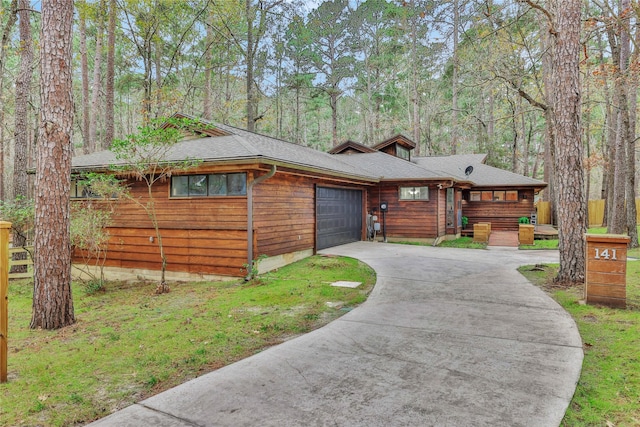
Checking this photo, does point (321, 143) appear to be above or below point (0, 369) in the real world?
above

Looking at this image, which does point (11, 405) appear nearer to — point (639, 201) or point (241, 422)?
point (241, 422)

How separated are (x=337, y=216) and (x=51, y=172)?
8.41 meters

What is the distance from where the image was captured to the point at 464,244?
45.2 feet

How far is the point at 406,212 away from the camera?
13.9 m

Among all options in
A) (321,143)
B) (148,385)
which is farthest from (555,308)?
(321,143)

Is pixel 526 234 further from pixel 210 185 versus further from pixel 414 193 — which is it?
pixel 210 185

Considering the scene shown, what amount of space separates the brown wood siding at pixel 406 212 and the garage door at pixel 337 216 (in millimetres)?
1077

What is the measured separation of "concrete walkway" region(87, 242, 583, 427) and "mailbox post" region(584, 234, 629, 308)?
26.0 inches

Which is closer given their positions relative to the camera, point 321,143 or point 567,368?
point 567,368

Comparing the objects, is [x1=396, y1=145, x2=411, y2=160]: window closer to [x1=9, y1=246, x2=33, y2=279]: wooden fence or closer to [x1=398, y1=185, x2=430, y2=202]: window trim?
[x1=398, y1=185, x2=430, y2=202]: window trim

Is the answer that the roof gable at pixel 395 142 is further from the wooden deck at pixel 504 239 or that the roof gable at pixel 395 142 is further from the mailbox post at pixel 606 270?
the mailbox post at pixel 606 270

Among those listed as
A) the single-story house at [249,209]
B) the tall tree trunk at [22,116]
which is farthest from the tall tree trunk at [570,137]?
the tall tree trunk at [22,116]

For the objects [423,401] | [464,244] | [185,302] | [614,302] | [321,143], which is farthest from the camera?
[321,143]

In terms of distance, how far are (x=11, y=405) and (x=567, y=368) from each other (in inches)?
186
